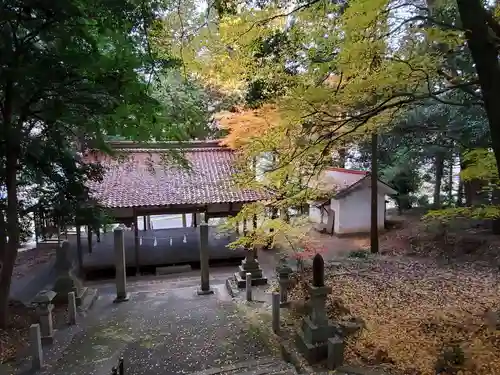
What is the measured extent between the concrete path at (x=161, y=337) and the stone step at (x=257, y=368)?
32cm

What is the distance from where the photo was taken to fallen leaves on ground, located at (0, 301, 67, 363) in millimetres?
7044

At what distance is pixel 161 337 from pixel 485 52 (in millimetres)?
7756

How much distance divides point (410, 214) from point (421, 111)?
8008 mm

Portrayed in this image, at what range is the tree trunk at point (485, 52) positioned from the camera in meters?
4.06

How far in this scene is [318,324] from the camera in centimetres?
624

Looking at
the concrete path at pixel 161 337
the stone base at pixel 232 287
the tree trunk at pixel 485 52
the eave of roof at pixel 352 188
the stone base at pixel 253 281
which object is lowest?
the concrete path at pixel 161 337

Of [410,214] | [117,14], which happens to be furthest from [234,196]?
[410,214]

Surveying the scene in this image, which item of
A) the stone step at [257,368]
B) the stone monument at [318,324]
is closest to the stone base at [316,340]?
the stone monument at [318,324]

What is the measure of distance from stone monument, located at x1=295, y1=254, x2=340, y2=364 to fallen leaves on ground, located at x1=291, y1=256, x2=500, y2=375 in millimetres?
467

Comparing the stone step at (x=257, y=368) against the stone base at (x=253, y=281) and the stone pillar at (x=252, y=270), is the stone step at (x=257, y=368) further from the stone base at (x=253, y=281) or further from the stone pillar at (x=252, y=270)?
the stone pillar at (x=252, y=270)

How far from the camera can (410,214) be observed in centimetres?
2039

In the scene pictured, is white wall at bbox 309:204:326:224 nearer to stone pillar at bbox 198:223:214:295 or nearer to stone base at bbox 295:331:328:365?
stone pillar at bbox 198:223:214:295

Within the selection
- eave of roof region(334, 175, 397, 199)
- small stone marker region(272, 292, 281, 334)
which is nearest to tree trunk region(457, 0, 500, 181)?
small stone marker region(272, 292, 281, 334)

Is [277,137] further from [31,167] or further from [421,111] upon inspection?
[421,111]
